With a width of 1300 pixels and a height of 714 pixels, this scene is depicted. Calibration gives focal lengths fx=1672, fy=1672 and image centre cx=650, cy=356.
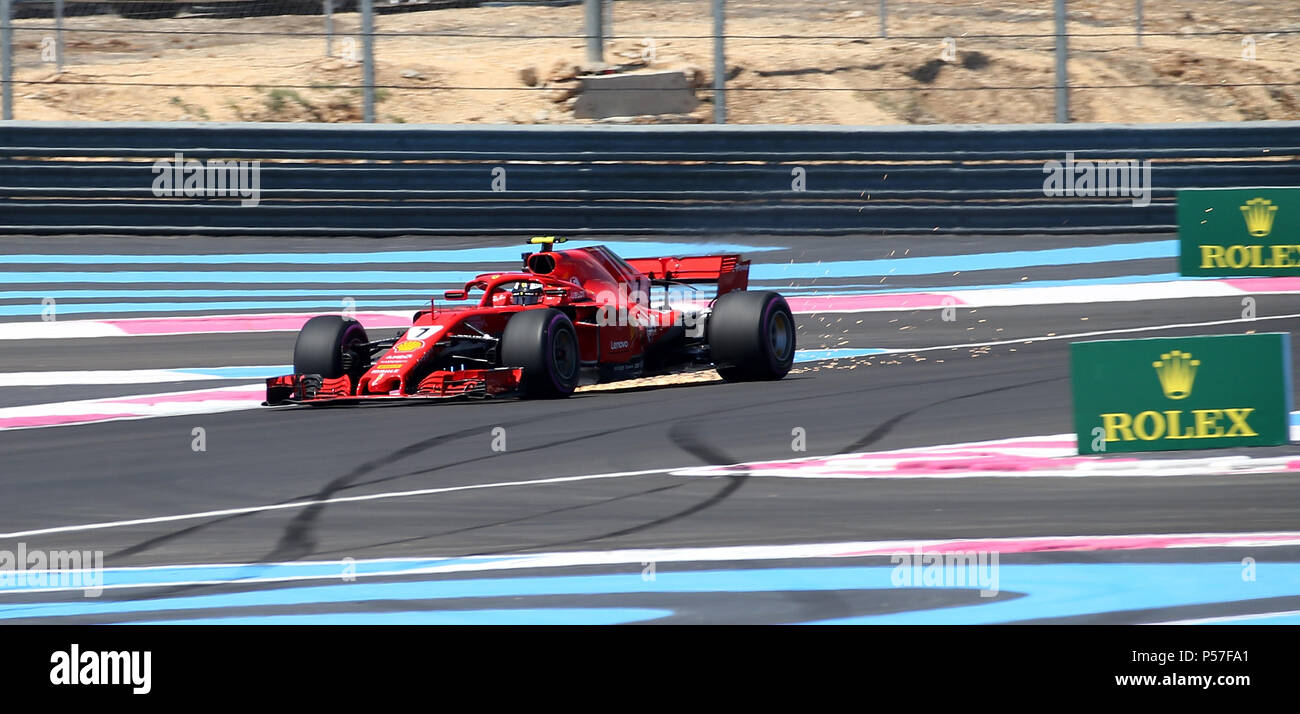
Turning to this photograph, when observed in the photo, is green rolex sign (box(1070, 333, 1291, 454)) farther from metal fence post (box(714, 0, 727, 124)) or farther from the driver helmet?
metal fence post (box(714, 0, 727, 124))

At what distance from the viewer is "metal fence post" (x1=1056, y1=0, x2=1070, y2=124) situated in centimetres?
1633

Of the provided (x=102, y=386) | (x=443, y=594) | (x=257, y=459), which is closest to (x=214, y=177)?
(x=102, y=386)

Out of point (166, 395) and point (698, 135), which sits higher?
point (698, 135)

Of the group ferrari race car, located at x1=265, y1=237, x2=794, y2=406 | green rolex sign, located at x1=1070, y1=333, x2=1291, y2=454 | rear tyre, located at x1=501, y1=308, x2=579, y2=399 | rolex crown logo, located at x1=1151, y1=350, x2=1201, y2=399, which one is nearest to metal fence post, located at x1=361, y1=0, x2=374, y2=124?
ferrari race car, located at x1=265, y1=237, x2=794, y2=406

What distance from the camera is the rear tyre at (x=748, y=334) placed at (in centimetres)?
1142

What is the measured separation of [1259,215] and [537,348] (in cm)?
447

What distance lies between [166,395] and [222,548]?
18.2 feet

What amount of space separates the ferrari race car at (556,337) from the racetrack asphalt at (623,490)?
0.18m

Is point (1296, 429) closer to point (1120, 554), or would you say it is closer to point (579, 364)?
point (1120, 554)

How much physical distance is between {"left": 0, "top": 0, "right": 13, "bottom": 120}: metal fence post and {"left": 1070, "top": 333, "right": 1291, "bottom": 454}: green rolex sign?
11.4 meters

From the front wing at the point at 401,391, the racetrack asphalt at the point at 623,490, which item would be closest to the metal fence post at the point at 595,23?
the racetrack asphalt at the point at 623,490

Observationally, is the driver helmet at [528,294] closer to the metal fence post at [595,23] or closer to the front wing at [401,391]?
the front wing at [401,391]

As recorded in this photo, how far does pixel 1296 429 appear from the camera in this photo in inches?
367

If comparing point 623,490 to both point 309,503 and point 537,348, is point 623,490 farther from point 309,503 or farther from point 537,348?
point 537,348
